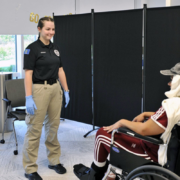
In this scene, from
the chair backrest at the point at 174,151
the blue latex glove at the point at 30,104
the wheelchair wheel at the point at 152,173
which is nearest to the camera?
the wheelchair wheel at the point at 152,173

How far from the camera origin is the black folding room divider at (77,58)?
3963 millimetres

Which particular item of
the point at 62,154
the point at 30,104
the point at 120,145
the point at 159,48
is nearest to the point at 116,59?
the point at 159,48

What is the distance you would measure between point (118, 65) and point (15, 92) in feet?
4.59

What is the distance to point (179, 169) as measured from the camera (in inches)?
76.5

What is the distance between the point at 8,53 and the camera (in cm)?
517

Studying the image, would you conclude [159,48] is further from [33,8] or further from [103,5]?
[33,8]

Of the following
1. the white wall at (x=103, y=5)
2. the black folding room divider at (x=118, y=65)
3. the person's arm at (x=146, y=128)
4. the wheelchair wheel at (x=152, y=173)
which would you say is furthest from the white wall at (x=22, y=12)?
the wheelchair wheel at (x=152, y=173)

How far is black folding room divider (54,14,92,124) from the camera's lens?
156 inches

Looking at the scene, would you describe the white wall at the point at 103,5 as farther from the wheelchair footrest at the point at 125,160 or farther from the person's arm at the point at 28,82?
the wheelchair footrest at the point at 125,160

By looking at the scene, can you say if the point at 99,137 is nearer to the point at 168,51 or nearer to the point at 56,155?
the point at 56,155

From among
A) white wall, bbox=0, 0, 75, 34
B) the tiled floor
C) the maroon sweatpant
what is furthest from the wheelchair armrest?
white wall, bbox=0, 0, 75, 34

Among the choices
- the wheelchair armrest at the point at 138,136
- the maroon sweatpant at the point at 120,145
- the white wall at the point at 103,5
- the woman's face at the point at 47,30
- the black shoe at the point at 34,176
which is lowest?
the black shoe at the point at 34,176

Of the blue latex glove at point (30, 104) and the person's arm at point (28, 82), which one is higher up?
the person's arm at point (28, 82)

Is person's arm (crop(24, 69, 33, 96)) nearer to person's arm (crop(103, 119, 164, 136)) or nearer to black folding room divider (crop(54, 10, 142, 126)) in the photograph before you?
person's arm (crop(103, 119, 164, 136))
